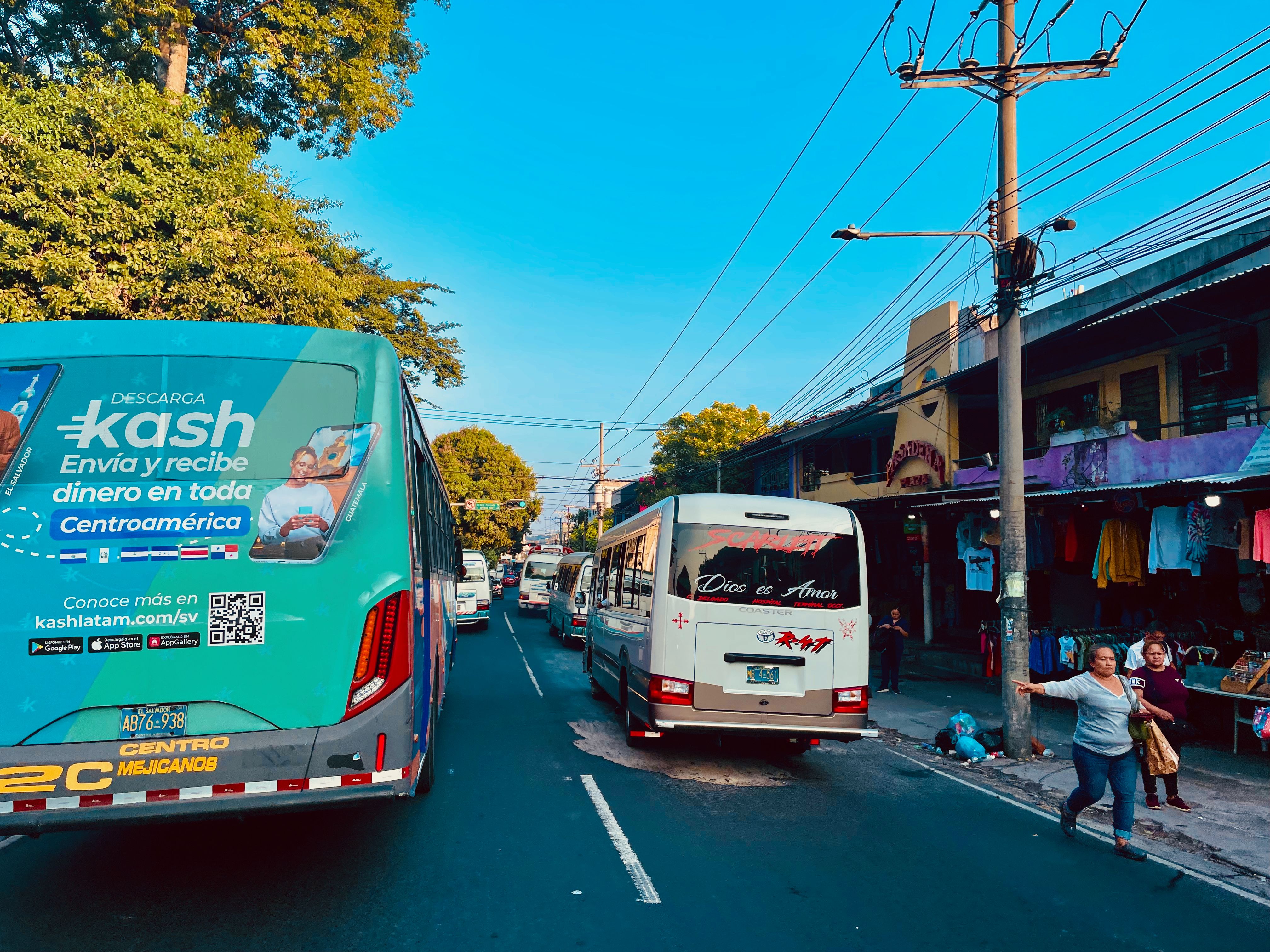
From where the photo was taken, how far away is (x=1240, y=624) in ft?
40.6

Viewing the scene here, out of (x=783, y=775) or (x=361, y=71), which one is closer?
(x=783, y=775)

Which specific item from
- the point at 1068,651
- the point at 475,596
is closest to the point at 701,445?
the point at 475,596

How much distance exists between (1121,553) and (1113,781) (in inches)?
295

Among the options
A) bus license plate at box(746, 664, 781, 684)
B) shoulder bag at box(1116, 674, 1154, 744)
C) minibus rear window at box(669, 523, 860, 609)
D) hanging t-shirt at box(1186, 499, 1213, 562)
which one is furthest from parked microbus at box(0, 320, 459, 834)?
hanging t-shirt at box(1186, 499, 1213, 562)

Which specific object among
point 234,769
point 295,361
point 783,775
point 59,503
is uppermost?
point 295,361

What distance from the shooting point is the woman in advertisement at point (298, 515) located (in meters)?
4.28

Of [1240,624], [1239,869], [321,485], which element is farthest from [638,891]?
[1240,624]

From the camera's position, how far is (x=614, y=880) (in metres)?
5.05

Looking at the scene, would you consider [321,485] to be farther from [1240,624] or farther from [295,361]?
[1240,624]

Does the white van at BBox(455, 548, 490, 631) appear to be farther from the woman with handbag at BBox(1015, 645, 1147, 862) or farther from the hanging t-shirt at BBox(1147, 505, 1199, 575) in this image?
the woman with handbag at BBox(1015, 645, 1147, 862)

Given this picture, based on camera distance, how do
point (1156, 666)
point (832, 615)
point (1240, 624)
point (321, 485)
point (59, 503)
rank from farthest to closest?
point (1240, 624), point (832, 615), point (1156, 666), point (321, 485), point (59, 503)

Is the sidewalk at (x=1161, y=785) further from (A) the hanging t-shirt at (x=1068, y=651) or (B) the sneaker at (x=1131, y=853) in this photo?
(A) the hanging t-shirt at (x=1068, y=651)

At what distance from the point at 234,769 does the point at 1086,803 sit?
6134mm

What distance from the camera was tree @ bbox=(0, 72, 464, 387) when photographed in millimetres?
10641
